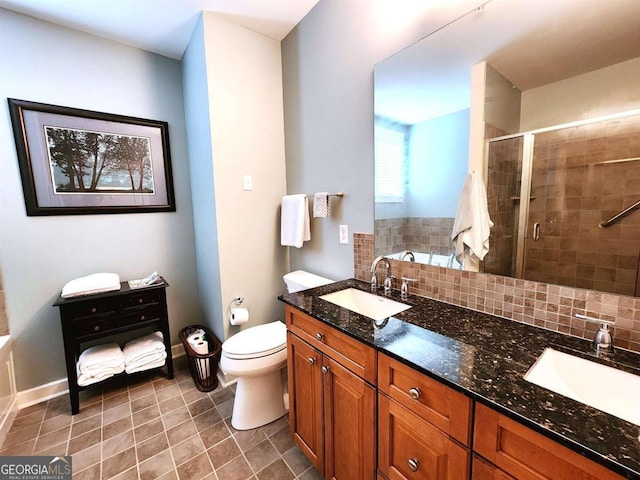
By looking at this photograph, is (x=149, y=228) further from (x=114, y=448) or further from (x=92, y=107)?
(x=114, y=448)

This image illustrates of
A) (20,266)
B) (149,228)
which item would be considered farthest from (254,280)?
(20,266)

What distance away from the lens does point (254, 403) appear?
171cm

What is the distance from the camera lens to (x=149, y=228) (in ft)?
7.61

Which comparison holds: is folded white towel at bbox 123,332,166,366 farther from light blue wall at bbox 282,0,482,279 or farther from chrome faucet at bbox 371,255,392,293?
chrome faucet at bbox 371,255,392,293

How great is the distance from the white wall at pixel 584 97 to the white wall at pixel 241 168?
1.67m

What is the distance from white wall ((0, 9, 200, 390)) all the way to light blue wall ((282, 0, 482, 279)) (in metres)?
1.11

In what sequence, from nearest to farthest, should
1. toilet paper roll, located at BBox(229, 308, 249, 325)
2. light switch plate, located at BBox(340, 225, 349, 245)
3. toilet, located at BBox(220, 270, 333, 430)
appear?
1. toilet, located at BBox(220, 270, 333, 430)
2. light switch plate, located at BBox(340, 225, 349, 245)
3. toilet paper roll, located at BBox(229, 308, 249, 325)

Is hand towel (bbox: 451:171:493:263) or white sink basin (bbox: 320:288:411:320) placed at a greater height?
hand towel (bbox: 451:171:493:263)

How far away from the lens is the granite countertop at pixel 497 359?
0.53 metres

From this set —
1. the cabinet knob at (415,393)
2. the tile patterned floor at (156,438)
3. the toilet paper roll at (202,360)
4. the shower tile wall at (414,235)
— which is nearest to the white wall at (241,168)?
the toilet paper roll at (202,360)

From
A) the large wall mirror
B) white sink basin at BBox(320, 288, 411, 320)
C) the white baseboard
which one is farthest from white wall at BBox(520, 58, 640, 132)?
the white baseboard

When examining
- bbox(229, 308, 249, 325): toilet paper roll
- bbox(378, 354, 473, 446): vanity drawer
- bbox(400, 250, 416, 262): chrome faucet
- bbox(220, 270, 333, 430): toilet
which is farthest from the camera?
Result: bbox(229, 308, 249, 325): toilet paper roll

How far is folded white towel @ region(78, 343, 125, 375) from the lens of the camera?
1831mm

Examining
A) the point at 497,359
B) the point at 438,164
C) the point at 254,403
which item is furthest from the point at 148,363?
the point at 438,164
